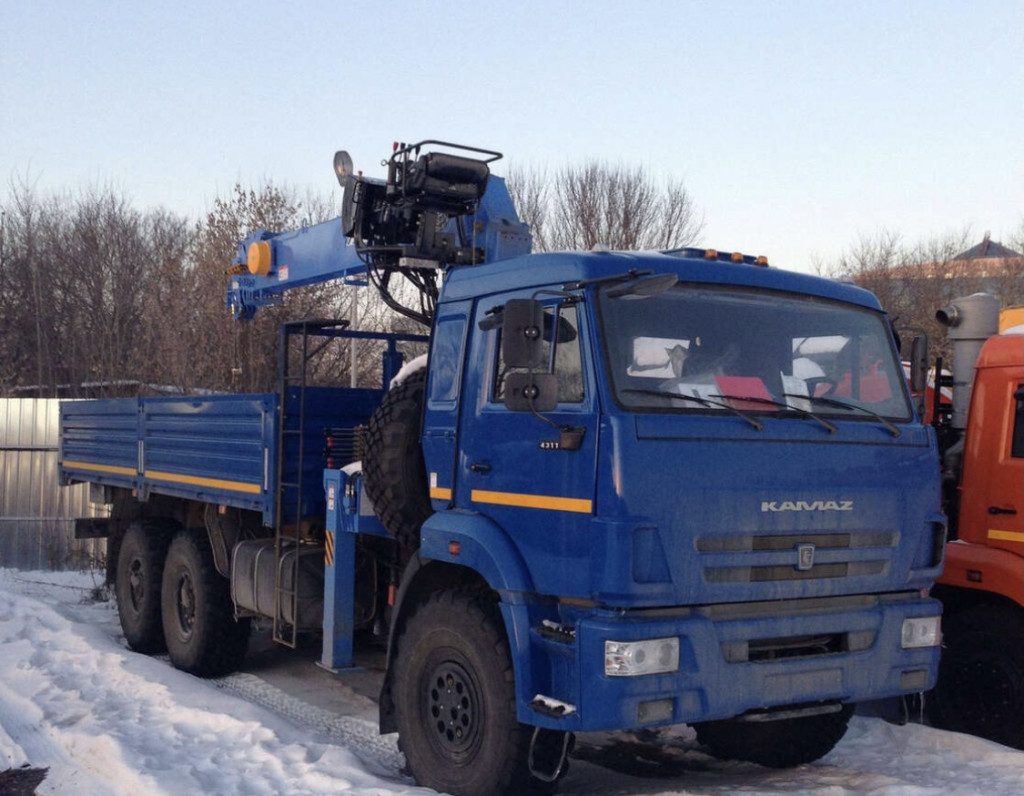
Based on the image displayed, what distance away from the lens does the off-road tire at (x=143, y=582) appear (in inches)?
372

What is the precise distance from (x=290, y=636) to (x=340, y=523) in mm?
1289

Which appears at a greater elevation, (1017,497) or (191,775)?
(1017,497)

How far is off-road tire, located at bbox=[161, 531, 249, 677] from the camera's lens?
8594mm

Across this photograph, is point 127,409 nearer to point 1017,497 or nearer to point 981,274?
point 1017,497

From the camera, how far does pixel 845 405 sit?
531cm

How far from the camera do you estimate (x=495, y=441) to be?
5.28m

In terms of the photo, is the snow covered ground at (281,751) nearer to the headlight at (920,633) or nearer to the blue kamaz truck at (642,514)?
the blue kamaz truck at (642,514)

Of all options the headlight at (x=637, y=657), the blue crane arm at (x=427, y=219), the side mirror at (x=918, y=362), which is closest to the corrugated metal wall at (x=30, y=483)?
the blue crane arm at (x=427, y=219)

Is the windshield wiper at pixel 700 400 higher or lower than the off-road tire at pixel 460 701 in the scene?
higher

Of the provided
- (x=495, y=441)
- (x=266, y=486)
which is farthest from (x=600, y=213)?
(x=495, y=441)

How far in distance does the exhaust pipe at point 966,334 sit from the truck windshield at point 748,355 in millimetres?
1697

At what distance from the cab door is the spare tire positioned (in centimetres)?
52

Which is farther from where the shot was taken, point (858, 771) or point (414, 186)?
point (414, 186)

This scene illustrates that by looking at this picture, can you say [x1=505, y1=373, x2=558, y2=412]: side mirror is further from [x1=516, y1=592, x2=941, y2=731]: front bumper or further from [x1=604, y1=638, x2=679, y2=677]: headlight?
[x1=604, y1=638, x2=679, y2=677]: headlight
